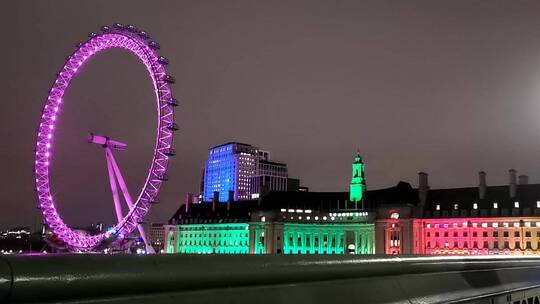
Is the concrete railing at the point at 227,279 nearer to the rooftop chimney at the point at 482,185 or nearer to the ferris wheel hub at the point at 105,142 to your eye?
the ferris wheel hub at the point at 105,142

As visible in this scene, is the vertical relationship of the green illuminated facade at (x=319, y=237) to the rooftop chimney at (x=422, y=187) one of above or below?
below

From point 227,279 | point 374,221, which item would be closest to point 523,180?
point 374,221

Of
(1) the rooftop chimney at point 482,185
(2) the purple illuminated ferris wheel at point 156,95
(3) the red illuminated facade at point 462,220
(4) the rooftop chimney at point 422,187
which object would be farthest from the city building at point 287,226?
(2) the purple illuminated ferris wheel at point 156,95

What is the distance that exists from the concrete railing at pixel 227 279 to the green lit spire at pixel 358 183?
126 m

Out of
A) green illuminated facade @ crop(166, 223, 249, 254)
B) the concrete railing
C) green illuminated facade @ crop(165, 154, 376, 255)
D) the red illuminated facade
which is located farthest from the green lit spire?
the concrete railing

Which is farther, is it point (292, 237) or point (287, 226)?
point (292, 237)

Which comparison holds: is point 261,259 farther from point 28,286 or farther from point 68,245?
point 68,245

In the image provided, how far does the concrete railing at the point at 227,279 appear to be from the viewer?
2.63m

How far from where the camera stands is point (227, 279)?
3441 mm

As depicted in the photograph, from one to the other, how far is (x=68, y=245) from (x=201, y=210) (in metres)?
88.4

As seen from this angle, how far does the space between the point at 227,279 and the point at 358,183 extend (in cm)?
12953

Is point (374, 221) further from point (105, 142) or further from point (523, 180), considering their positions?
point (105, 142)

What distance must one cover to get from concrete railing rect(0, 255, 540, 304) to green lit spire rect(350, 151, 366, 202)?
12552 centimetres

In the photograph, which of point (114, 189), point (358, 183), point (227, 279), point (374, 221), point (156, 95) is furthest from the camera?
point (358, 183)
